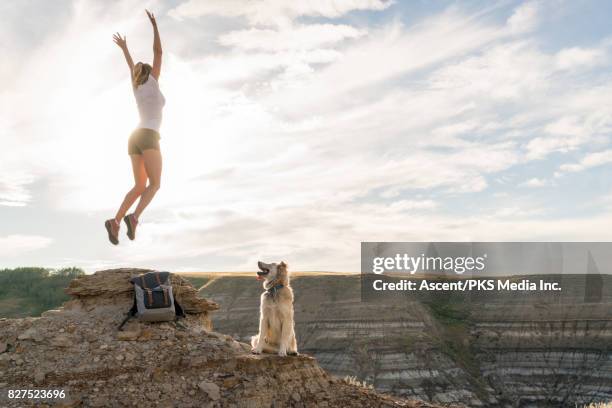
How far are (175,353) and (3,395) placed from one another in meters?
2.59

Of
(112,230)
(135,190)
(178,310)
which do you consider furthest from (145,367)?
(135,190)

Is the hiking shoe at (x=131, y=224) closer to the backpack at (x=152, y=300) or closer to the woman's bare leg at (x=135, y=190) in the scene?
the woman's bare leg at (x=135, y=190)

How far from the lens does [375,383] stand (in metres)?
51.5

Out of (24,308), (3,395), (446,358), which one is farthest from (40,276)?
(3,395)

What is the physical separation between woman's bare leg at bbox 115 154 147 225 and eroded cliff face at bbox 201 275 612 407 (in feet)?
146

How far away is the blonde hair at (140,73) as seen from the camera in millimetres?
9266

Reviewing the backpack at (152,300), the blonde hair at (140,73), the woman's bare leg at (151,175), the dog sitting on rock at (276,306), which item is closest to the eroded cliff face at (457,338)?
the dog sitting on rock at (276,306)

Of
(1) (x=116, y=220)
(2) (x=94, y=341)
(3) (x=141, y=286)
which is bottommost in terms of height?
(2) (x=94, y=341)

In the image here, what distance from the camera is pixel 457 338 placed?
59812 millimetres

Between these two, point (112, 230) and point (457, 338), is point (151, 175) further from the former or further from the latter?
point (457, 338)

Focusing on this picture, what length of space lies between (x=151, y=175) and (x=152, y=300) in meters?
2.65

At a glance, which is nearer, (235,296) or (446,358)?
(446,358)

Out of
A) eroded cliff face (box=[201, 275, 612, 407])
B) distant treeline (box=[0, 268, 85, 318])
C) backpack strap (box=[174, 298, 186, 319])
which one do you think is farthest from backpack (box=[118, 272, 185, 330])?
distant treeline (box=[0, 268, 85, 318])

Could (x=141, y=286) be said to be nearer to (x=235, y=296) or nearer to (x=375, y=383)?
(x=375, y=383)
